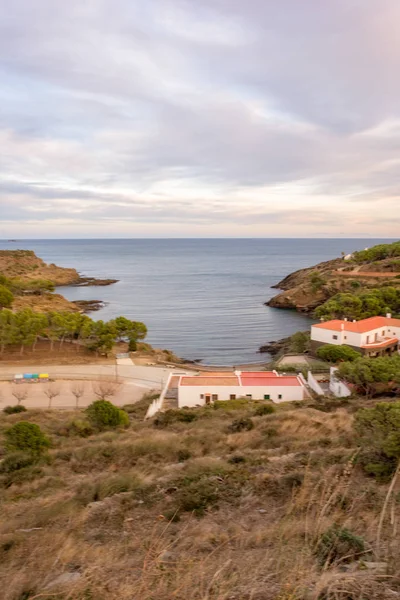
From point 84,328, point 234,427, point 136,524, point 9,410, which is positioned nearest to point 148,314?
point 84,328

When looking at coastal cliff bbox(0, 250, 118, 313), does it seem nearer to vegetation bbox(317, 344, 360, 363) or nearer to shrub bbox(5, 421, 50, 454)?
vegetation bbox(317, 344, 360, 363)

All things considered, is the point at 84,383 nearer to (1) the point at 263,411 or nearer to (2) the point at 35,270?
(1) the point at 263,411

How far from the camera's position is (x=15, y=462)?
1018cm

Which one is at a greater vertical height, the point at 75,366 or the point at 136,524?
the point at 136,524

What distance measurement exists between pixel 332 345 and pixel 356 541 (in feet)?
91.8

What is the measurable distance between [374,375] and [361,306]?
2437 centimetres

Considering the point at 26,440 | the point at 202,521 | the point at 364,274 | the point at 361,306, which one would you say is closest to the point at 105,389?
the point at 26,440

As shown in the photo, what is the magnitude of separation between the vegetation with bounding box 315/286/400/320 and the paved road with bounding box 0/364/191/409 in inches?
873

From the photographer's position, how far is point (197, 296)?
74625 millimetres

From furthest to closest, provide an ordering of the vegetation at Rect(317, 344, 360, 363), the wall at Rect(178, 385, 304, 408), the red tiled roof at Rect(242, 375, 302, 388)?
the vegetation at Rect(317, 344, 360, 363) < the red tiled roof at Rect(242, 375, 302, 388) < the wall at Rect(178, 385, 304, 408)

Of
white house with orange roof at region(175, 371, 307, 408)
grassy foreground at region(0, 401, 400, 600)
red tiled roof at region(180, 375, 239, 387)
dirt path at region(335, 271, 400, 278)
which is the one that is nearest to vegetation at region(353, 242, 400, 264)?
dirt path at region(335, 271, 400, 278)

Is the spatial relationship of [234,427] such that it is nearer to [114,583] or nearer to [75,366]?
[114,583]

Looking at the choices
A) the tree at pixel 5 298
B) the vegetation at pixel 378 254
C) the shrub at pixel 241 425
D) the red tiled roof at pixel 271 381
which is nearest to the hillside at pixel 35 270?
the tree at pixel 5 298

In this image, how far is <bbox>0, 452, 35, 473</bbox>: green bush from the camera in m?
10.0
